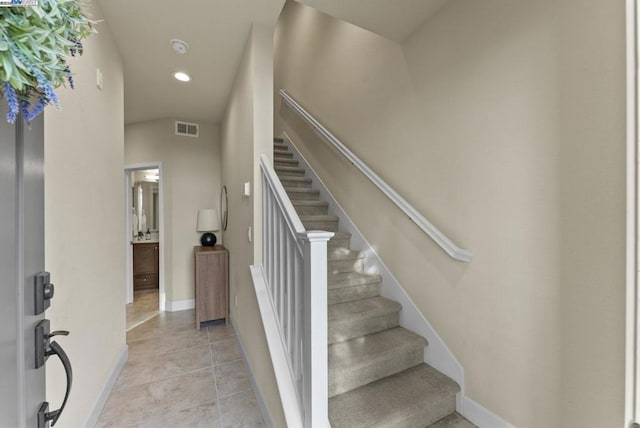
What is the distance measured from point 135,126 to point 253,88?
311cm

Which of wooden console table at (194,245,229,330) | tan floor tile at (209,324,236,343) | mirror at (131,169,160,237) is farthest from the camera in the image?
mirror at (131,169,160,237)

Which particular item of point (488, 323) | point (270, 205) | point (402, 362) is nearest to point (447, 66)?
point (270, 205)

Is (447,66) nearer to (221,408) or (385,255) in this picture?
(385,255)

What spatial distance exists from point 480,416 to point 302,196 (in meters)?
2.47

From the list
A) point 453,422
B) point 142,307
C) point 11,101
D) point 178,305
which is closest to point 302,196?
point 453,422

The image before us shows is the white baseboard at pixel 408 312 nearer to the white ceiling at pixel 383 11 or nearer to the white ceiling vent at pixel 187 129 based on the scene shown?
the white ceiling at pixel 383 11

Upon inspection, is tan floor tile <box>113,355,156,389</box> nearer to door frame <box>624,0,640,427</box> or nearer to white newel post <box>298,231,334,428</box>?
white newel post <box>298,231,334,428</box>

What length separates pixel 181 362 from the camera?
2.53 meters

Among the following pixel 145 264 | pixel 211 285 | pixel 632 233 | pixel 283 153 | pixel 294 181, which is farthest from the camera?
pixel 145 264

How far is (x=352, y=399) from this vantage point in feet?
5.09

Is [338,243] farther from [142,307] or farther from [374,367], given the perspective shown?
[142,307]

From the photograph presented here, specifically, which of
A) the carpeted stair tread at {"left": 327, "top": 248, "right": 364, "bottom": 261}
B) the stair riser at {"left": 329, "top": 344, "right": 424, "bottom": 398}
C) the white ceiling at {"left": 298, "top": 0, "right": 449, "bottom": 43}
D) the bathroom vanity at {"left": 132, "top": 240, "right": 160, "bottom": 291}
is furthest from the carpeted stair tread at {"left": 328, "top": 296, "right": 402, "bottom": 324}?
the bathroom vanity at {"left": 132, "top": 240, "right": 160, "bottom": 291}

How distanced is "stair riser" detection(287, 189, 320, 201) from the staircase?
101cm

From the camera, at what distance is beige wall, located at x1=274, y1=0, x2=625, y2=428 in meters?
1.10
